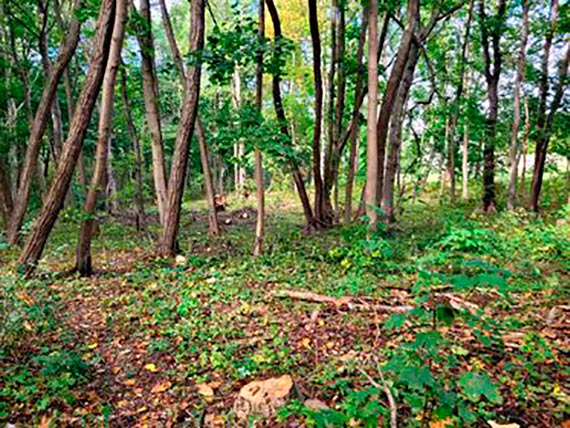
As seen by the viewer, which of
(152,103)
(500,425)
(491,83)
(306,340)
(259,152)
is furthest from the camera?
(491,83)

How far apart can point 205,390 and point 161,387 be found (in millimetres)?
411

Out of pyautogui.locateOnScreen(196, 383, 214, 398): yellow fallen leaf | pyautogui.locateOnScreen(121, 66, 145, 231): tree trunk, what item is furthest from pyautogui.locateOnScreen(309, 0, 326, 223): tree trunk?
pyautogui.locateOnScreen(196, 383, 214, 398): yellow fallen leaf

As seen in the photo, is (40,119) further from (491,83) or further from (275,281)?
(491,83)

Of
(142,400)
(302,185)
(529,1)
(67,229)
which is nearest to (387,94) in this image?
(302,185)

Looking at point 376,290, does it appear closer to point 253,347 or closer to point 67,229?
point 253,347

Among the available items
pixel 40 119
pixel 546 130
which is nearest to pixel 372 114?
pixel 40 119

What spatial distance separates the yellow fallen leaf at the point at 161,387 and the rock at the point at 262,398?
0.72 m

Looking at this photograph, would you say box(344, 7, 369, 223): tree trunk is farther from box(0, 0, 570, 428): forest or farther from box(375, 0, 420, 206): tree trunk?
box(375, 0, 420, 206): tree trunk

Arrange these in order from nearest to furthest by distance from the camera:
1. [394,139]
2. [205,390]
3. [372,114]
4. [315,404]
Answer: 1. [315,404]
2. [205,390]
3. [372,114]
4. [394,139]

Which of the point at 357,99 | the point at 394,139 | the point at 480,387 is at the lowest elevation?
the point at 480,387

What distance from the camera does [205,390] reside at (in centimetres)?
304

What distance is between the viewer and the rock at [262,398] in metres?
2.67

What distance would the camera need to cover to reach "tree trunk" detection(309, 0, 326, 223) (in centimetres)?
844

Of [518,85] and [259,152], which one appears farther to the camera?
[518,85]
